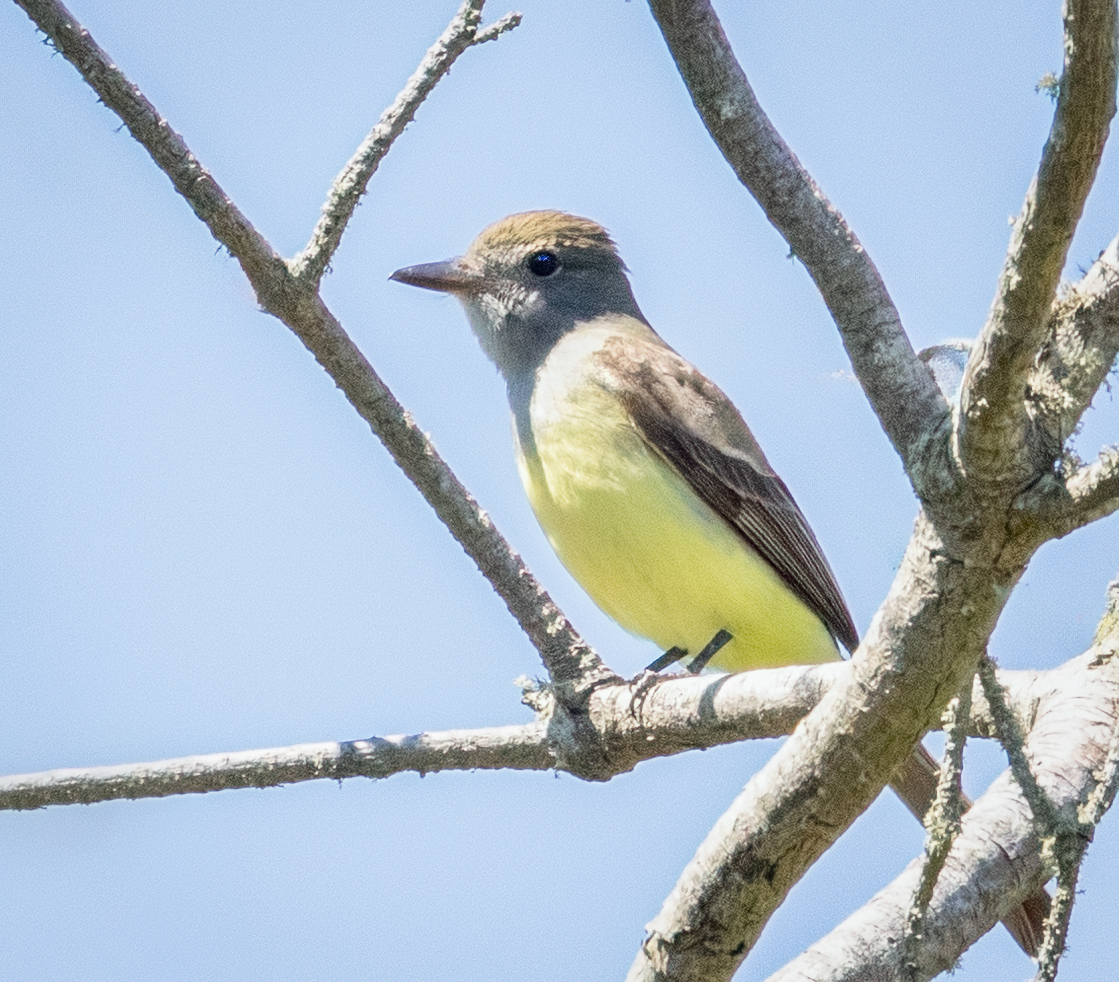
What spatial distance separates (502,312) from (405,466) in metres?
2.81

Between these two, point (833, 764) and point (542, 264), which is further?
point (542, 264)

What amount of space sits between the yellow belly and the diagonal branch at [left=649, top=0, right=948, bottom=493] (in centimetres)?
269

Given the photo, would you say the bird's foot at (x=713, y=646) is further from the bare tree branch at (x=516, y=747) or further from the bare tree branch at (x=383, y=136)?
the bare tree branch at (x=383, y=136)

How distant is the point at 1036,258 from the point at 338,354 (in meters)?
2.32

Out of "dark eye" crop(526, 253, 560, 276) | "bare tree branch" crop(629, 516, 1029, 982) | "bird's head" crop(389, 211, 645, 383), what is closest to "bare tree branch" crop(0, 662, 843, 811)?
"bare tree branch" crop(629, 516, 1029, 982)

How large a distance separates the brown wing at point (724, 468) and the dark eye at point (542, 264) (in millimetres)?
797

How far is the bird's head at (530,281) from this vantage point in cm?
750

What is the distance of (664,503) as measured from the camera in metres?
6.45

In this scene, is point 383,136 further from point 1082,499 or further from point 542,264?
point 542,264

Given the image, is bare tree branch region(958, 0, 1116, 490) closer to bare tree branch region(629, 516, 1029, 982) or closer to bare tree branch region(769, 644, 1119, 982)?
bare tree branch region(629, 516, 1029, 982)

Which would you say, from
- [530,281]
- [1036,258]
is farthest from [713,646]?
[1036,258]

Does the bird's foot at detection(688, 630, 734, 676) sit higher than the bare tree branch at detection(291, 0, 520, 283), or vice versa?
the bare tree branch at detection(291, 0, 520, 283)

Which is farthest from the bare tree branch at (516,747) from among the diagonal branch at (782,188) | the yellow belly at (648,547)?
the diagonal branch at (782,188)

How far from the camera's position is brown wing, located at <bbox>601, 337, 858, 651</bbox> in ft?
22.0
